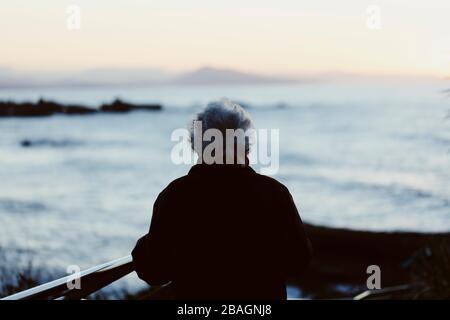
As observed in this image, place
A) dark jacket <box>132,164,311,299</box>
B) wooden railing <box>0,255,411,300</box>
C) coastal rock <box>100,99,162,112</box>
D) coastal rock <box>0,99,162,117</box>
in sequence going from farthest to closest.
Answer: coastal rock <box>100,99,162,112</box> → coastal rock <box>0,99,162,117</box> → dark jacket <box>132,164,311,299</box> → wooden railing <box>0,255,411,300</box>

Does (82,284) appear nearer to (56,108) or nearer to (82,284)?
(82,284)

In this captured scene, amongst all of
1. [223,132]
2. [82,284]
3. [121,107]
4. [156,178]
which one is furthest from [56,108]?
[223,132]

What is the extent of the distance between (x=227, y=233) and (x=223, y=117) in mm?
362

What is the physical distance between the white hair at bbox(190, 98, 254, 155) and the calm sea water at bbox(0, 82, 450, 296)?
5cm

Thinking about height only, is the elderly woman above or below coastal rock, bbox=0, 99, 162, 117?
above

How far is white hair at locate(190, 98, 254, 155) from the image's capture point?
6.09ft

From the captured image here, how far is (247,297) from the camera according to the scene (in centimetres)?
191

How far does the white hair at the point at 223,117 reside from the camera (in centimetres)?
186

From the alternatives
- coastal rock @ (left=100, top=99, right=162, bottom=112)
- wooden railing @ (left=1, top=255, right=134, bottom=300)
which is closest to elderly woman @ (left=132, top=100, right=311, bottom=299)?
wooden railing @ (left=1, top=255, right=134, bottom=300)

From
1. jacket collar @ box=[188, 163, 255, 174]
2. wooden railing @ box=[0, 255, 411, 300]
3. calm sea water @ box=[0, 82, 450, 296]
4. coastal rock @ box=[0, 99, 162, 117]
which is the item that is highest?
jacket collar @ box=[188, 163, 255, 174]

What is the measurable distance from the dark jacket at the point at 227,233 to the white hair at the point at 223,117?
0.41ft

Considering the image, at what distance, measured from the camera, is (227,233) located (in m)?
1.87

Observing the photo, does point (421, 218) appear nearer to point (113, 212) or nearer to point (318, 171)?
point (113, 212)

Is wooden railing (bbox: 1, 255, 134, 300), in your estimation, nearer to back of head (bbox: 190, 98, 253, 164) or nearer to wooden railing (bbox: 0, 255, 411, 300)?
wooden railing (bbox: 0, 255, 411, 300)
